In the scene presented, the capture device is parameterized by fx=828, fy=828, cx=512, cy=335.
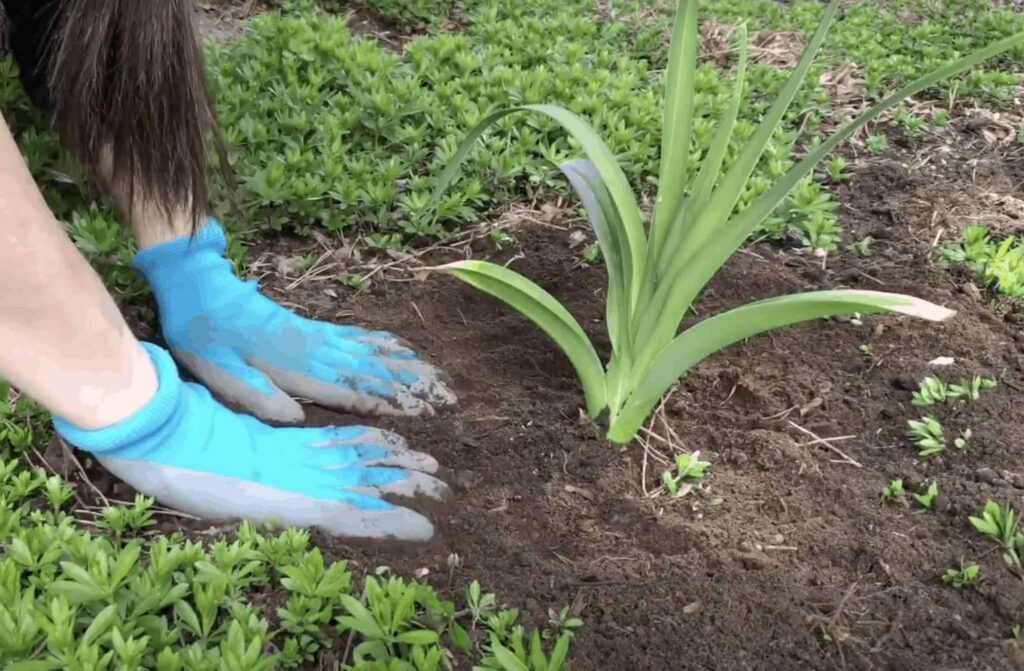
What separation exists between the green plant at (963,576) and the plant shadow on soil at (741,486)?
0.05 ft

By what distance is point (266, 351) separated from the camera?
1690mm

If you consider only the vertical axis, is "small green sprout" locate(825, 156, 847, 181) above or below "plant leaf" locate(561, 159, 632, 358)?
below

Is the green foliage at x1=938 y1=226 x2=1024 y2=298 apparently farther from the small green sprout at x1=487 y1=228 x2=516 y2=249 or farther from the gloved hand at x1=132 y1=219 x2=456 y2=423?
the gloved hand at x1=132 y1=219 x2=456 y2=423

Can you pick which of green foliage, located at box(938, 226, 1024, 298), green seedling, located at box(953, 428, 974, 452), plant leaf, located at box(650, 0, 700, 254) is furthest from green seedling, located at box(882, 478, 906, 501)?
green foliage, located at box(938, 226, 1024, 298)

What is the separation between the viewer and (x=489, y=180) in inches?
89.0

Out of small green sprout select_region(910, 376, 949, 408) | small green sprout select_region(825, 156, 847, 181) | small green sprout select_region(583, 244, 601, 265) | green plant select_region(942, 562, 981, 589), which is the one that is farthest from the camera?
small green sprout select_region(825, 156, 847, 181)

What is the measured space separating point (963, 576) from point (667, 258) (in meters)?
0.66

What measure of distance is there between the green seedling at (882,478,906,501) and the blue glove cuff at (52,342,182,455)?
121 centimetres

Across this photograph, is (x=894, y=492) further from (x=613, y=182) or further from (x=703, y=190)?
(x=613, y=182)

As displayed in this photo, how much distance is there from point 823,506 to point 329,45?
205 centimetres

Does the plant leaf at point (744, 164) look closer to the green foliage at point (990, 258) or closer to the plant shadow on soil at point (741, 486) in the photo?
the plant shadow on soil at point (741, 486)

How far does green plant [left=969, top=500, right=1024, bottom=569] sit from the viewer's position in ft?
4.13

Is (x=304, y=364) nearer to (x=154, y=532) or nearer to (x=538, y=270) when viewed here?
(x=154, y=532)

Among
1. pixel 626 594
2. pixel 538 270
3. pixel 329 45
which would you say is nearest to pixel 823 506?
pixel 626 594
